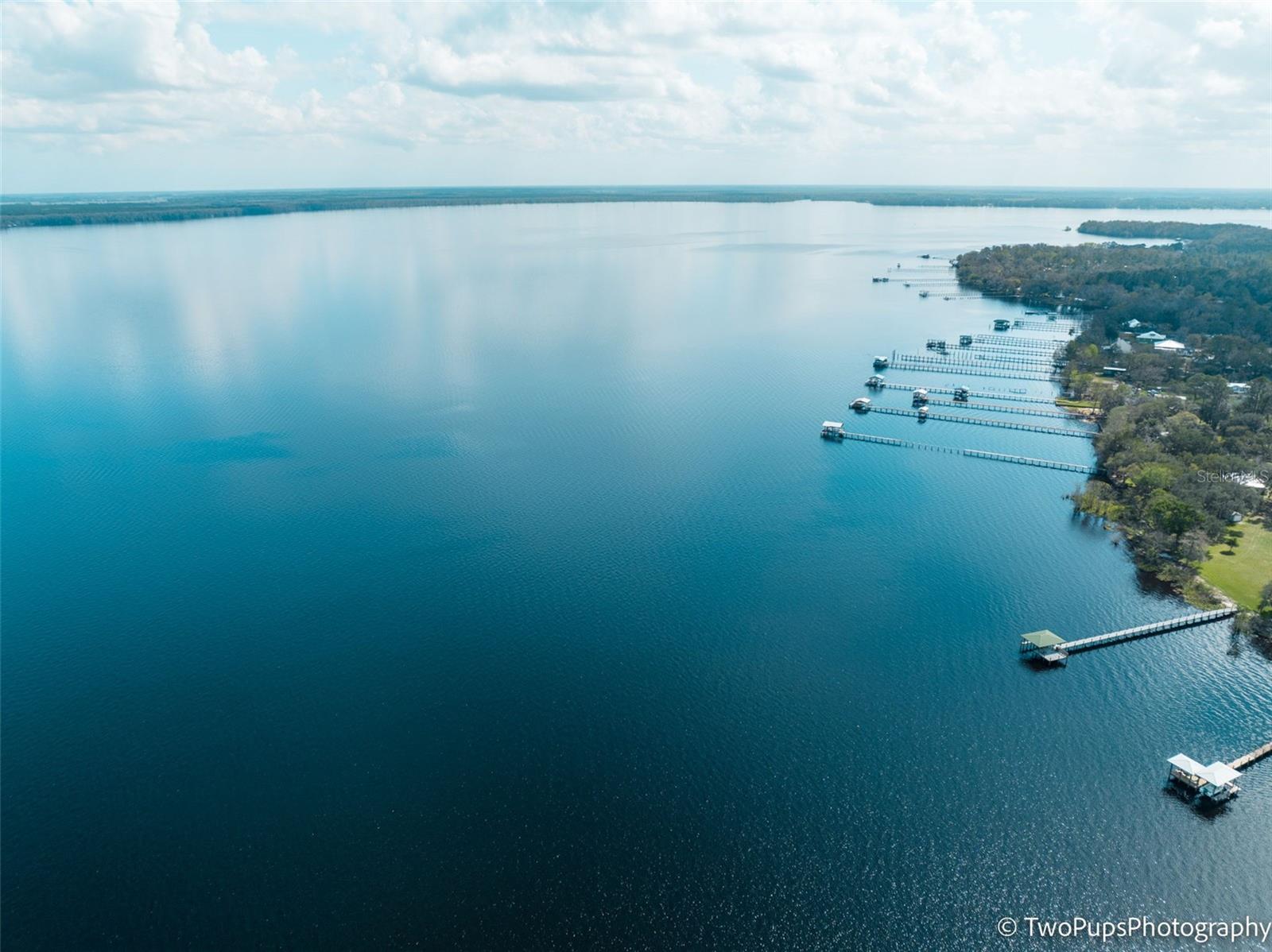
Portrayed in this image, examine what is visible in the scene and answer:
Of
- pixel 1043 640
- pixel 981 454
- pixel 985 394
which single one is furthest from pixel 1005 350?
pixel 1043 640

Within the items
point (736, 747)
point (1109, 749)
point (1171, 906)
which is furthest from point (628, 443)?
point (1171, 906)

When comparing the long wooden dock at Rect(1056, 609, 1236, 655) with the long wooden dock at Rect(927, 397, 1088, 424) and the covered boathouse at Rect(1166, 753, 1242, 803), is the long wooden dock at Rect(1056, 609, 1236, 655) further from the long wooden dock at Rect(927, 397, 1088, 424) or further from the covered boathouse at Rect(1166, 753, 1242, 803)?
the long wooden dock at Rect(927, 397, 1088, 424)

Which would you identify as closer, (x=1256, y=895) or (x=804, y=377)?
(x=1256, y=895)

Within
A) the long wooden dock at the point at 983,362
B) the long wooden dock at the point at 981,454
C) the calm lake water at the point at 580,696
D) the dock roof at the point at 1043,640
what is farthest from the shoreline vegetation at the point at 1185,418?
the dock roof at the point at 1043,640

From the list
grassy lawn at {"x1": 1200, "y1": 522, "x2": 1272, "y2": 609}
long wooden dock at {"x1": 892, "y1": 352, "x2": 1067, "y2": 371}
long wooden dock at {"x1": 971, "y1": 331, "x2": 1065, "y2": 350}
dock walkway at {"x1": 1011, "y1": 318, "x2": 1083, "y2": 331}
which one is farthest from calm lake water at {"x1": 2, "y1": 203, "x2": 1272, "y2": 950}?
dock walkway at {"x1": 1011, "y1": 318, "x2": 1083, "y2": 331}

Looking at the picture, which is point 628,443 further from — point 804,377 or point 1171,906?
point 1171,906

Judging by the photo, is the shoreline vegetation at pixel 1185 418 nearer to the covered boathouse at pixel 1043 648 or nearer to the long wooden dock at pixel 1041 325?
the long wooden dock at pixel 1041 325
